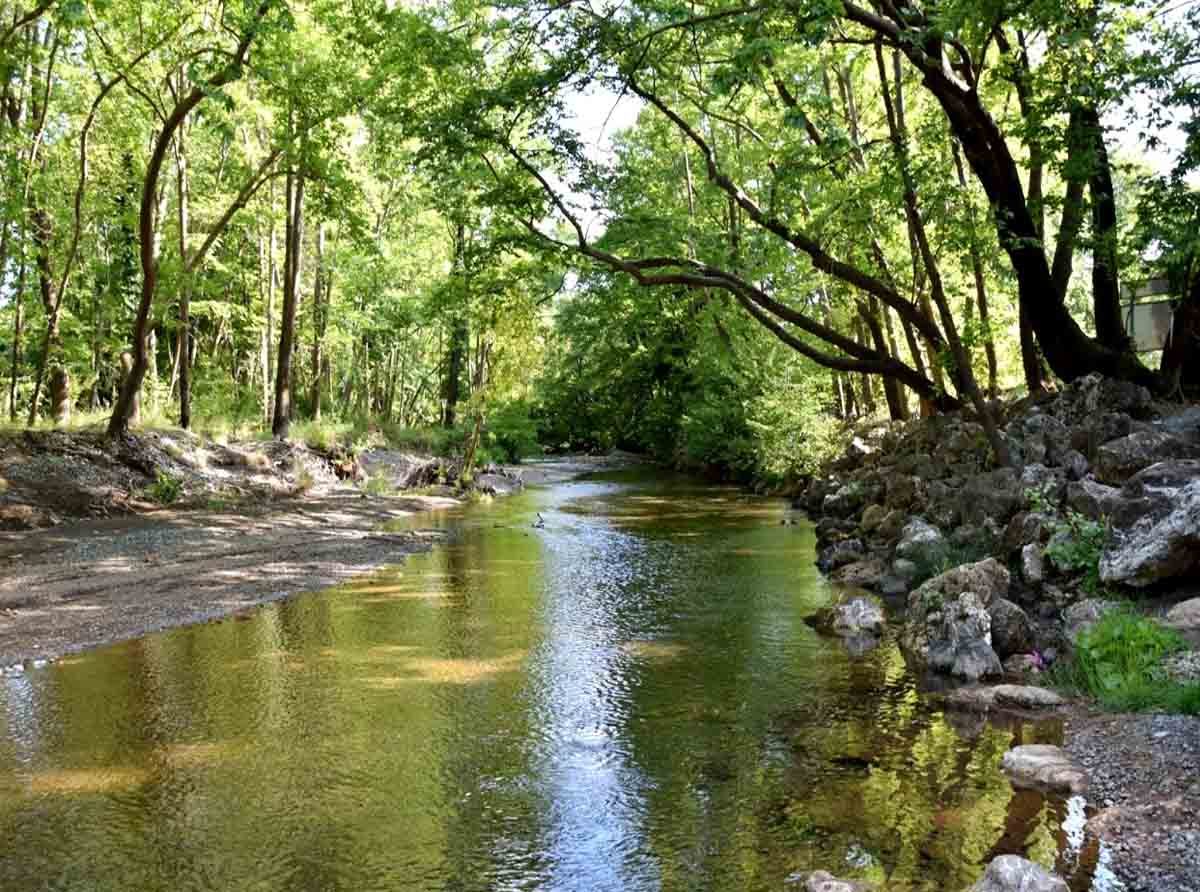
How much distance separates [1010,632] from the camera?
29.1 feet

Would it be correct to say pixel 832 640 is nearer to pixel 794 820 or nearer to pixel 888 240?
pixel 794 820

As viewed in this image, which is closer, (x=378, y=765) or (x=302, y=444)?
(x=378, y=765)

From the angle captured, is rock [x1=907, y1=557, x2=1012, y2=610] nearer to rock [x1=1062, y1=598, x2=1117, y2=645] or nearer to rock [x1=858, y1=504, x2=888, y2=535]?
rock [x1=1062, y1=598, x2=1117, y2=645]

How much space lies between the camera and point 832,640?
10125 millimetres

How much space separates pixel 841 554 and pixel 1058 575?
511 cm

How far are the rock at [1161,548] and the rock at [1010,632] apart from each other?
84 cm

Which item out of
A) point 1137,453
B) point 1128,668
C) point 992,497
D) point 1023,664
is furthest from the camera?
point 992,497

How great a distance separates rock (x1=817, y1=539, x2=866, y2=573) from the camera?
47.6 feet

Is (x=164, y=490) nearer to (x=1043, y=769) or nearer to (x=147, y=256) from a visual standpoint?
(x=147, y=256)

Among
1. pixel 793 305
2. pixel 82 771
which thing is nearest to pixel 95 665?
pixel 82 771

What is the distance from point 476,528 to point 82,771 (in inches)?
550

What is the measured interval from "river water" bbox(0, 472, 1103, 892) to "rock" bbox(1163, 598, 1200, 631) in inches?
65.3

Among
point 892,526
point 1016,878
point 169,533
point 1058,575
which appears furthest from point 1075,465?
point 169,533

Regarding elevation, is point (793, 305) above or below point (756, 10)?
below
